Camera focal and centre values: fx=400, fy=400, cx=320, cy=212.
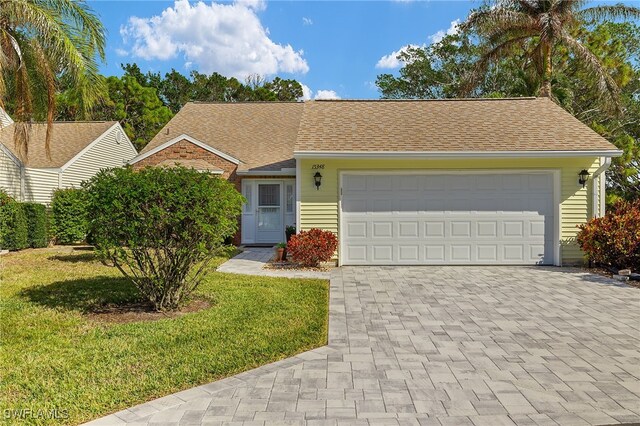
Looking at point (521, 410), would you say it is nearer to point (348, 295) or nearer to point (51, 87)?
point (348, 295)

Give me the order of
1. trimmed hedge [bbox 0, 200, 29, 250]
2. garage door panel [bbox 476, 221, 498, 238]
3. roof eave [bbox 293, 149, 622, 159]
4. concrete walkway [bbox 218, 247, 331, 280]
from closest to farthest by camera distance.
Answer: concrete walkway [bbox 218, 247, 331, 280]
roof eave [bbox 293, 149, 622, 159]
garage door panel [bbox 476, 221, 498, 238]
trimmed hedge [bbox 0, 200, 29, 250]

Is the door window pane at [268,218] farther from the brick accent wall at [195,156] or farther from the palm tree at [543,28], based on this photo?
the palm tree at [543,28]

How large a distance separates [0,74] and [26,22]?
162 centimetres

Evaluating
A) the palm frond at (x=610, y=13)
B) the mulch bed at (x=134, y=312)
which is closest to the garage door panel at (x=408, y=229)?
the mulch bed at (x=134, y=312)

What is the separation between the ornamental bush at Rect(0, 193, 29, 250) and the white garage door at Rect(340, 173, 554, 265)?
1028 centimetres

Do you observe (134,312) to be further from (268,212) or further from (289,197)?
(289,197)

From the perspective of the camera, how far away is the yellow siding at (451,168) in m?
10.2

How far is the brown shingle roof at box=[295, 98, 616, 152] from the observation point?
10242mm

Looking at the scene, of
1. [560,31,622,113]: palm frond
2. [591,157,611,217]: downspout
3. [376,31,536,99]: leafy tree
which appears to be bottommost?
[591,157,611,217]: downspout

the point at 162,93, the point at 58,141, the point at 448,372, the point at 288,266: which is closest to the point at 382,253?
the point at 288,266

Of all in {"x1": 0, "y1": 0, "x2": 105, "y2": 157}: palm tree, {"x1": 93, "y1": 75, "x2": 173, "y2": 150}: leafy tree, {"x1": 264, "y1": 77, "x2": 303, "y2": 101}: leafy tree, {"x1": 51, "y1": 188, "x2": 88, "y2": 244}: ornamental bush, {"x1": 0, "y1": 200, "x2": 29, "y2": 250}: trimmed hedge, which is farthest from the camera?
{"x1": 264, "y1": 77, "x2": 303, "y2": 101}: leafy tree

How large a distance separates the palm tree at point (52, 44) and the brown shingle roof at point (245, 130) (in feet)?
15.7

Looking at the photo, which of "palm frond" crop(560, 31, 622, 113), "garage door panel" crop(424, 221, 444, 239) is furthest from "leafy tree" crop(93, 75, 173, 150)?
"palm frond" crop(560, 31, 622, 113)

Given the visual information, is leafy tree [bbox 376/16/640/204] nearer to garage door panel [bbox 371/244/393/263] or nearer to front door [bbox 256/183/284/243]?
garage door panel [bbox 371/244/393/263]
